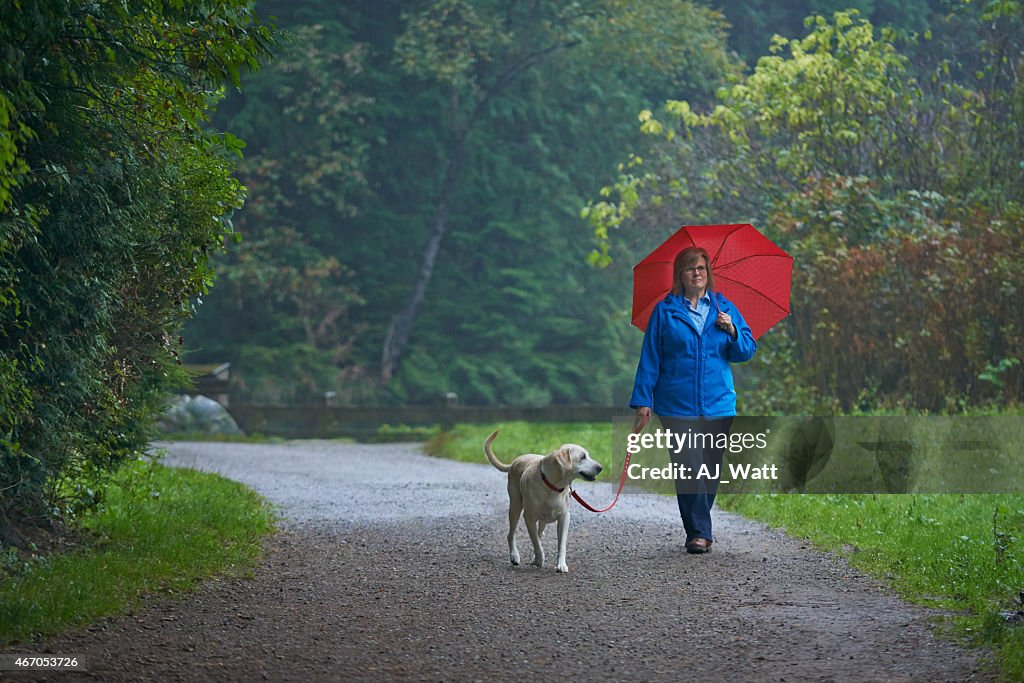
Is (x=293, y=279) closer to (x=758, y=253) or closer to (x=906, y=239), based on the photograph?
(x=906, y=239)

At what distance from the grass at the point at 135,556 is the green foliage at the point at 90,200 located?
49cm

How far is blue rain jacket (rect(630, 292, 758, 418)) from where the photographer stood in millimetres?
8430

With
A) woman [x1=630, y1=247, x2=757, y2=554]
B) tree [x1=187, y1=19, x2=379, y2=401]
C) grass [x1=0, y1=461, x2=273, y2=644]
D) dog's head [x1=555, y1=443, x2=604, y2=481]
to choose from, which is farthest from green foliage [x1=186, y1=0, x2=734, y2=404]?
dog's head [x1=555, y1=443, x2=604, y2=481]

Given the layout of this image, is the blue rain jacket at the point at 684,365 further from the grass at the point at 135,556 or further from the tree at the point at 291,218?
the tree at the point at 291,218

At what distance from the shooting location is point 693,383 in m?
8.45

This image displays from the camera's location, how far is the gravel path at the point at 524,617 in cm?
539

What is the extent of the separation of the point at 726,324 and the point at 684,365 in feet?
1.29

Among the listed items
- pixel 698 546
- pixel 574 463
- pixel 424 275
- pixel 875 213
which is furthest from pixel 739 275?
pixel 424 275

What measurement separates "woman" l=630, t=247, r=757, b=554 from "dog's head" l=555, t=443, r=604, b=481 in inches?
28.4

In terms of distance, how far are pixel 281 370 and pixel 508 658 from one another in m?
25.5

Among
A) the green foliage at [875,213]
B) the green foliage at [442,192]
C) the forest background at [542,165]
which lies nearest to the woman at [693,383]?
the green foliage at [875,213]

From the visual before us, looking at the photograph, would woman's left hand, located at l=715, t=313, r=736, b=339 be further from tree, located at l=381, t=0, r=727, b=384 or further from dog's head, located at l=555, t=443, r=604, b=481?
tree, located at l=381, t=0, r=727, b=384

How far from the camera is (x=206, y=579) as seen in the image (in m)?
7.48

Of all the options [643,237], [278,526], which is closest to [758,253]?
[278,526]
